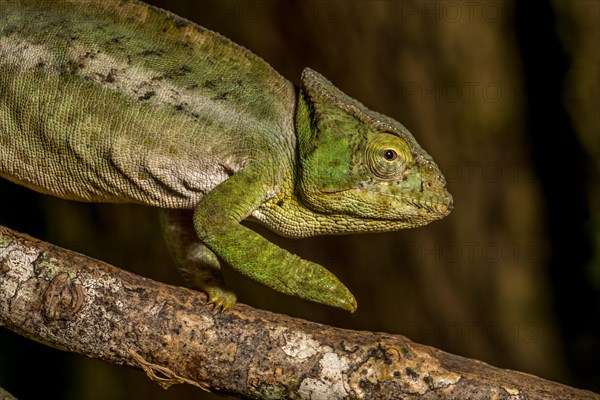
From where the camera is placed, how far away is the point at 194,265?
10.5 feet

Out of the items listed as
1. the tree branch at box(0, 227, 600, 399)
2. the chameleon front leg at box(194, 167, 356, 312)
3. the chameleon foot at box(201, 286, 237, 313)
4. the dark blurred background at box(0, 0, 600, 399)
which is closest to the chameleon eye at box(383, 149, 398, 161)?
the chameleon front leg at box(194, 167, 356, 312)

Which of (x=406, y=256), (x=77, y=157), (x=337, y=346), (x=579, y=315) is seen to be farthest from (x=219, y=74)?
(x=579, y=315)

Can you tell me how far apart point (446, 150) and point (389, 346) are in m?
2.80

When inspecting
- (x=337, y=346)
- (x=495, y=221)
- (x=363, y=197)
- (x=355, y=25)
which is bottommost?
(x=337, y=346)

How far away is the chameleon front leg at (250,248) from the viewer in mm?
2611

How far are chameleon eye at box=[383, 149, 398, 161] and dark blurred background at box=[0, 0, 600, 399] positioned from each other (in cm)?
242

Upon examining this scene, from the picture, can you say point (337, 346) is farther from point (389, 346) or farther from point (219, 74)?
point (219, 74)

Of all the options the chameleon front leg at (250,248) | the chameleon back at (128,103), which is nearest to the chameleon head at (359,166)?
the chameleon back at (128,103)

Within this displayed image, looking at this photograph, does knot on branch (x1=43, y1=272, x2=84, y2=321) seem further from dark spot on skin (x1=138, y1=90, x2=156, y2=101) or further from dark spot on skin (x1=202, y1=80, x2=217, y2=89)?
dark spot on skin (x1=202, y1=80, x2=217, y2=89)

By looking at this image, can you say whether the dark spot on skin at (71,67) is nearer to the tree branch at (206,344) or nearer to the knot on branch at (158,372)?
the tree branch at (206,344)

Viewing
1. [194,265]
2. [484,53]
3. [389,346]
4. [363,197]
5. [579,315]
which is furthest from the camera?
[579,315]

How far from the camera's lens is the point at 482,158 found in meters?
5.28

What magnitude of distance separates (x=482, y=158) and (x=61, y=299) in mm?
3350

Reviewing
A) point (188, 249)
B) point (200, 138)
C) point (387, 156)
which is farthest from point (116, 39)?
point (387, 156)
